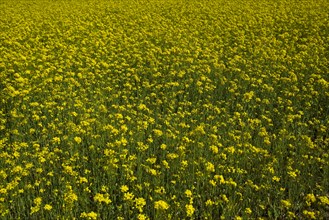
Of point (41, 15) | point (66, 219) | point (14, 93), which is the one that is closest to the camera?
point (66, 219)

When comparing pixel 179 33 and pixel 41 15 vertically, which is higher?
pixel 179 33

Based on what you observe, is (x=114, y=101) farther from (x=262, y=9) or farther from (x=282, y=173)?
(x=262, y=9)

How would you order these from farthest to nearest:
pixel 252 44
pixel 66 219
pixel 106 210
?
pixel 252 44
pixel 106 210
pixel 66 219

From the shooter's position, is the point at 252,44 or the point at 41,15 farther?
the point at 41,15

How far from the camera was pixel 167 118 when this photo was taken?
6.74m

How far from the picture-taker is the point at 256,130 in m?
7.13

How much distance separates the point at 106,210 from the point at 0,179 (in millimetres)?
1739

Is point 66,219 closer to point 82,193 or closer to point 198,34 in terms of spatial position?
point 82,193

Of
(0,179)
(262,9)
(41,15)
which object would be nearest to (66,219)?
(0,179)

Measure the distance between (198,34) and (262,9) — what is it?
5.95 metres

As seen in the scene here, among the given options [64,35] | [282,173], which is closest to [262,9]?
[64,35]

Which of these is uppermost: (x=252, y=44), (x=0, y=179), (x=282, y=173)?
(x=252, y=44)

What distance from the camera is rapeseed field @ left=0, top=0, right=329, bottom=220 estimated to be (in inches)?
203

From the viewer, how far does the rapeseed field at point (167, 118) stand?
203 inches
